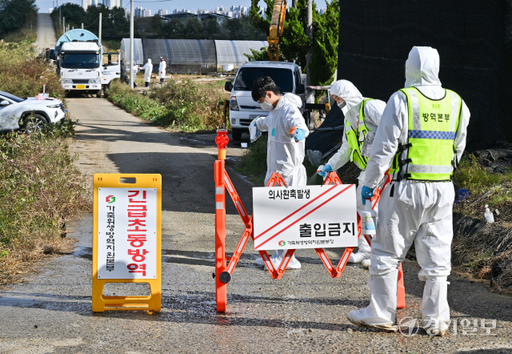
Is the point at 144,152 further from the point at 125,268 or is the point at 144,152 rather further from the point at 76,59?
the point at 76,59

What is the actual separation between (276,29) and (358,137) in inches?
547

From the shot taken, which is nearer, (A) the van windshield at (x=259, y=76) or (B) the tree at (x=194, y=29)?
(A) the van windshield at (x=259, y=76)

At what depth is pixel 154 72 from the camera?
5088cm

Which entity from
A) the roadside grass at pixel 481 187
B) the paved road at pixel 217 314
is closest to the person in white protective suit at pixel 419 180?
the paved road at pixel 217 314

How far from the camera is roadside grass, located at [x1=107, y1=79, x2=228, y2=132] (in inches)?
773

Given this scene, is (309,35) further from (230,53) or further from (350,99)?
(230,53)

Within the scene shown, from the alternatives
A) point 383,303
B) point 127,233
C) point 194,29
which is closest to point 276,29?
point 127,233

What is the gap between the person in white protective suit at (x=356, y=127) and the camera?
5.82 metres

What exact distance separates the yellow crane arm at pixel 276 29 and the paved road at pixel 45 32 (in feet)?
151

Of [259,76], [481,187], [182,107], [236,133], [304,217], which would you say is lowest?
[236,133]

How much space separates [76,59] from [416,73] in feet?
92.0

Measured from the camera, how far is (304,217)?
5023 millimetres

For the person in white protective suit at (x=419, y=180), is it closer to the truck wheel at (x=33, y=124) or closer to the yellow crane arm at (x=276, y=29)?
the truck wheel at (x=33, y=124)

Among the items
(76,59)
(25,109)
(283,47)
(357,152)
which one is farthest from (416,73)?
(76,59)
